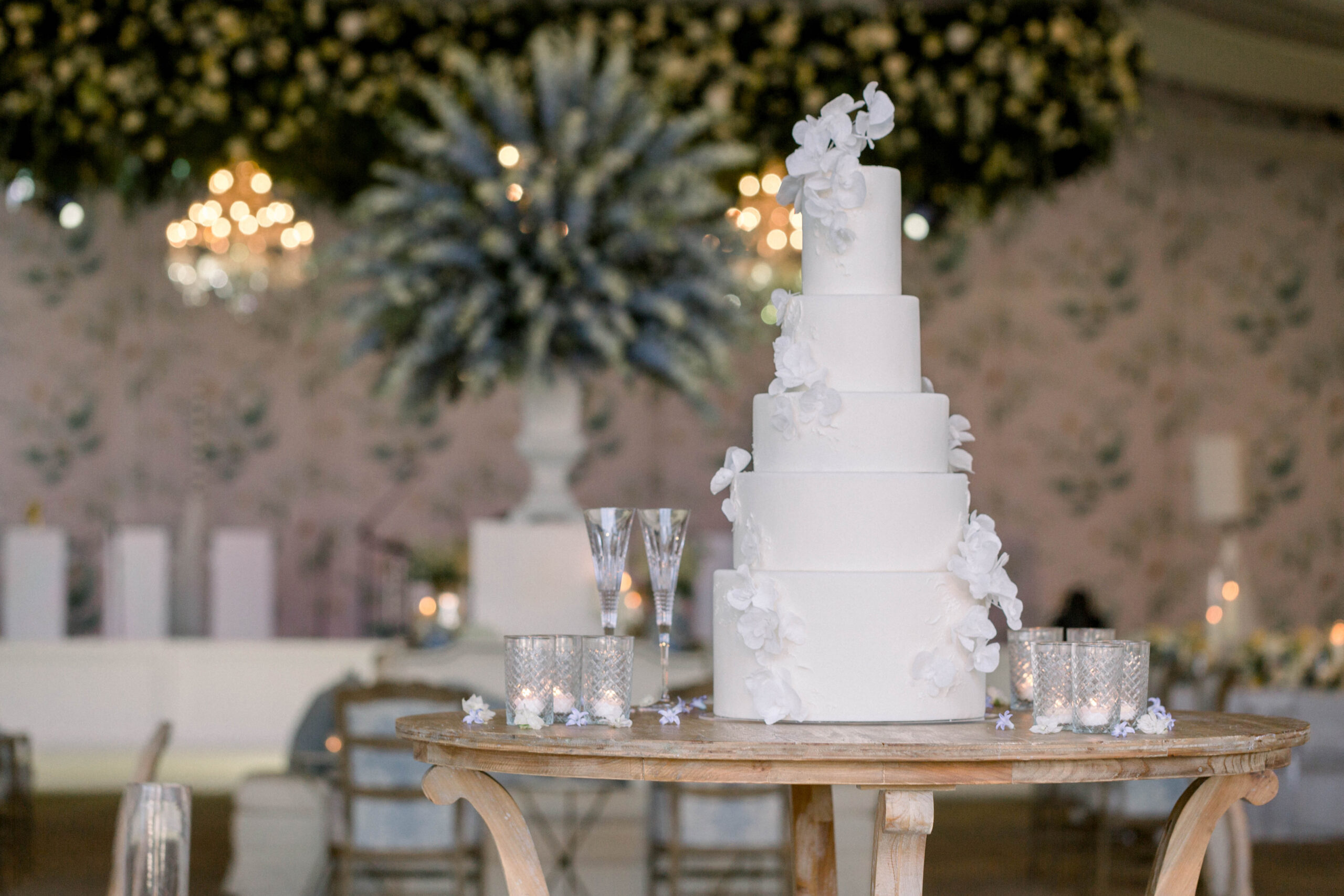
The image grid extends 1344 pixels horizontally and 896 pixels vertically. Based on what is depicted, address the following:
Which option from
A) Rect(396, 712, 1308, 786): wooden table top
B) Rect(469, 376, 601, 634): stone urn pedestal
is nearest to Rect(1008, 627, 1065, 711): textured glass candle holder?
Rect(396, 712, 1308, 786): wooden table top

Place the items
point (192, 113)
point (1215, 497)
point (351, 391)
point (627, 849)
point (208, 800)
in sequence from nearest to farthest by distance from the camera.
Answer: point (627, 849) < point (208, 800) < point (192, 113) < point (1215, 497) < point (351, 391)

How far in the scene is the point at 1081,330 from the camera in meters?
10.6

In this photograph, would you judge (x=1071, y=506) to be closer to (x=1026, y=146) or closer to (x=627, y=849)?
(x=1026, y=146)

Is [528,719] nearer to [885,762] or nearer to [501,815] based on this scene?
[501,815]

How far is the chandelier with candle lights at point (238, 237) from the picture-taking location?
24.8ft

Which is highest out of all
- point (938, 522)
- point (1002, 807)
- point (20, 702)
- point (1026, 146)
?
point (1026, 146)

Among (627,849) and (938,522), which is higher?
(938,522)

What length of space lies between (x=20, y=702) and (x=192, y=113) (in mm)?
2878

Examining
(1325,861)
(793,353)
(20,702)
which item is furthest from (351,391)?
(793,353)

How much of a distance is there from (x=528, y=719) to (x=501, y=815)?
0.17 metres

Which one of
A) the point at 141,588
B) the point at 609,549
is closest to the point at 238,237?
the point at 141,588

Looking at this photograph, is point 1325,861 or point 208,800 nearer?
point 1325,861

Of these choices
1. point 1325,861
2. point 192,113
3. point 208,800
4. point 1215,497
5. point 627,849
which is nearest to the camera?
point 627,849

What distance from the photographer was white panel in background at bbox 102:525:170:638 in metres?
7.99
